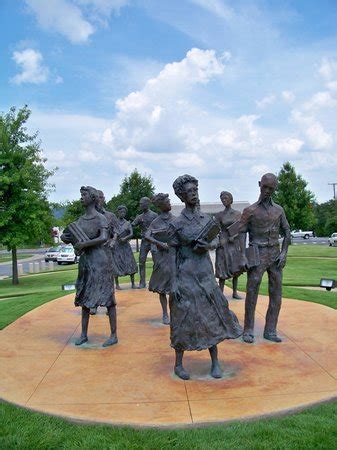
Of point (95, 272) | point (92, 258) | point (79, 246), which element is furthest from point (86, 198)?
point (95, 272)

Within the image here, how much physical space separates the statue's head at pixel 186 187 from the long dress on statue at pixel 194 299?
0.25 m

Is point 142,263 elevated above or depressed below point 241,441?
above

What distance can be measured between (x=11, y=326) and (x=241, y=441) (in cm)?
538

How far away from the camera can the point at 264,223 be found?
6.30 metres

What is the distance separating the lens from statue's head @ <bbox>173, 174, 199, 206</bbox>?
16.1ft

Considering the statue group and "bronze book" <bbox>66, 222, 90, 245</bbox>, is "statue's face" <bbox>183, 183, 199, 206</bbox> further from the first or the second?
"bronze book" <bbox>66, 222, 90, 245</bbox>

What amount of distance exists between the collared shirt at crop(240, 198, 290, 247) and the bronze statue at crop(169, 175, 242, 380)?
4.62 ft

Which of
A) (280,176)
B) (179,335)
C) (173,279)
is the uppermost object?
(280,176)

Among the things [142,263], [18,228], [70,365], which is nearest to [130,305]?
[142,263]

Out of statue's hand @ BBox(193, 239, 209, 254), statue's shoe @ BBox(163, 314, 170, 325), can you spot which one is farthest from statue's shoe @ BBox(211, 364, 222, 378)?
statue's shoe @ BBox(163, 314, 170, 325)

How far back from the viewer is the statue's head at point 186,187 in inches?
193

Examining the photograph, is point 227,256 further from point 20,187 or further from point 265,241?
point 20,187

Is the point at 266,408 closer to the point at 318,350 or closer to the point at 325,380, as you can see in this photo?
the point at 325,380

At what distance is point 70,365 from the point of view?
5719 mm
